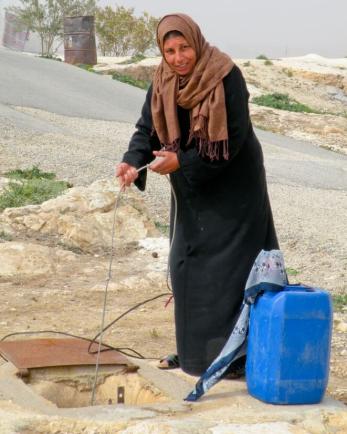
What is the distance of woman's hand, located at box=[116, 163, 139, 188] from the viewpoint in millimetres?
3799

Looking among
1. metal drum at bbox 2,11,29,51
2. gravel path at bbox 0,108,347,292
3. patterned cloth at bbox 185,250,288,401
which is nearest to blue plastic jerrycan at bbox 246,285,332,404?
patterned cloth at bbox 185,250,288,401

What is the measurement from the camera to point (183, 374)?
4062 mm

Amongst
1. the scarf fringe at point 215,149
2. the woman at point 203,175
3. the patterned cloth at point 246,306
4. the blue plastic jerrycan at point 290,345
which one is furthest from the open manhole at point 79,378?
the scarf fringe at point 215,149

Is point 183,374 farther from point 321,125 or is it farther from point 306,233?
point 321,125

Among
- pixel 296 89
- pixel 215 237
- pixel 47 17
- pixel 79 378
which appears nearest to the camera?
pixel 215 237

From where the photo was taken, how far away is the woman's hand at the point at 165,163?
361 centimetres

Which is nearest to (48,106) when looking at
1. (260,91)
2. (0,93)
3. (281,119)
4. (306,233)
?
(0,93)

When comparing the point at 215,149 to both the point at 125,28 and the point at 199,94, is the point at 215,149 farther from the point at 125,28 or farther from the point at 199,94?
the point at 125,28

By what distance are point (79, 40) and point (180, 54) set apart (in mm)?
20075

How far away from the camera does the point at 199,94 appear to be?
3.58 m

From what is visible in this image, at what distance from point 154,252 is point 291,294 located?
12.5ft

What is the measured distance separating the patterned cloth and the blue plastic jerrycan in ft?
0.14

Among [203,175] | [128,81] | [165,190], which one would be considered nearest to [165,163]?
[203,175]

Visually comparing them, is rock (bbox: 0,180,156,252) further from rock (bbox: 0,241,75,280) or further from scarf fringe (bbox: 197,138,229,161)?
scarf fringe (bbox: 197,138,229,161)
